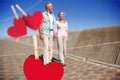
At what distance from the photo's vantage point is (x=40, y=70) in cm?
171

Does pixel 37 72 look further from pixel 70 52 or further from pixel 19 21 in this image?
pixel 70 52

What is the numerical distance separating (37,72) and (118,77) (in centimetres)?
113

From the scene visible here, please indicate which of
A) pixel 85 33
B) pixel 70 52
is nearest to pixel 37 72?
pixel 70 52

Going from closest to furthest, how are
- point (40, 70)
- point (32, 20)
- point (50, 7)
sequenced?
point (32, 20) → point (40, 70) → point (50, 7)

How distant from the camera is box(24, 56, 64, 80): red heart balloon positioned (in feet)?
5.54

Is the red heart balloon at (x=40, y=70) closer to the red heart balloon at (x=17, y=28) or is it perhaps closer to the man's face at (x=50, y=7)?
the red heart balloon at (x=17, y=28)

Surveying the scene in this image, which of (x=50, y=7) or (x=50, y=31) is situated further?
(x=50, y=31)

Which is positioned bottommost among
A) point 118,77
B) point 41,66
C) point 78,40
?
point 118,77

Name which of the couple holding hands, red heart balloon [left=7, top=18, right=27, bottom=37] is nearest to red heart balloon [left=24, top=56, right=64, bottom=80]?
red heart balloon [left=7, top=18, right=27, bottom=37]

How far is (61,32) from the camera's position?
7.75 feet

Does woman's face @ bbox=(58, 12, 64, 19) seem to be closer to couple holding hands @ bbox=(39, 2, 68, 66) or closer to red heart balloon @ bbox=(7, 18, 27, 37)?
couple holding hands @ bbox=(39, 2, 68, 66)

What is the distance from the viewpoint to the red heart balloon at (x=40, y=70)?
5.54 feet

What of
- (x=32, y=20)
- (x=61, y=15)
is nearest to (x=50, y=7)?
(x=61, y=15)

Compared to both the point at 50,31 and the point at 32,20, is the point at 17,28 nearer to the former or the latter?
the point at 32,20
